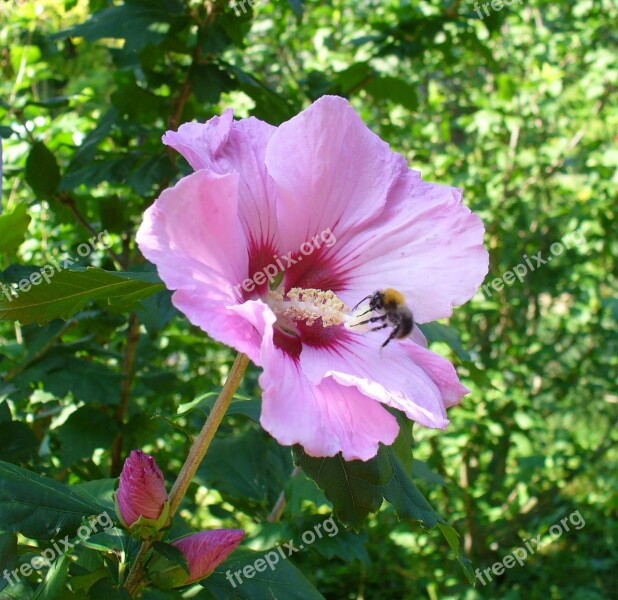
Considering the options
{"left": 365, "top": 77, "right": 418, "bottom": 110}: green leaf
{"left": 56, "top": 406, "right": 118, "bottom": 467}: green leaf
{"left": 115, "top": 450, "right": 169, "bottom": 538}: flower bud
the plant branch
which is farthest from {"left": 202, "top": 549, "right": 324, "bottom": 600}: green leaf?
{"left": 365, "top": 77, "right": 418, "bottom": 110}: green leaf

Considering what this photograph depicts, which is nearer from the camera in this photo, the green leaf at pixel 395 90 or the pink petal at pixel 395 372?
the pink petal at pixel 395 372

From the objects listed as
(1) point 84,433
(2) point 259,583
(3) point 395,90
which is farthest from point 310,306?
(3) point 395,90

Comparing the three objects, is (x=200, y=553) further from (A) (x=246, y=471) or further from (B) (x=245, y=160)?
(A) (x=246, y=471)

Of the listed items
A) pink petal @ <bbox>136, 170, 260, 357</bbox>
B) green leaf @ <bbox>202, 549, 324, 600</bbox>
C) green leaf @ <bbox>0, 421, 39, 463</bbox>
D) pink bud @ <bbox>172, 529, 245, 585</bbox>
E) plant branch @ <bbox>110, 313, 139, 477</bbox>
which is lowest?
plant branch @ <bbox>110, 313, 139, 477</bbox>

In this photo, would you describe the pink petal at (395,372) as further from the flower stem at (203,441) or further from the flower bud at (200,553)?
the flower bud at (200,553)

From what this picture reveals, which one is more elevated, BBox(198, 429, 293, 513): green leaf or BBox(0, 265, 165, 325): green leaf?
BBox(0, 265, 165, 325): green leaf

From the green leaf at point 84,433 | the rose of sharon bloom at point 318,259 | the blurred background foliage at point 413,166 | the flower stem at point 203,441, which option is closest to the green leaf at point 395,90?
the blurred background foliage at point 413,166

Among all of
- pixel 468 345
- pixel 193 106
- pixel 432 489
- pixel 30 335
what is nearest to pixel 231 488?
pixel 30 335

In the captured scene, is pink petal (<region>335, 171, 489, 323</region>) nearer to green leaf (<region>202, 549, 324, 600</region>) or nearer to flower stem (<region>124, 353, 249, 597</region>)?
flower stem (<region>124, 353, 249, 597</region>)
